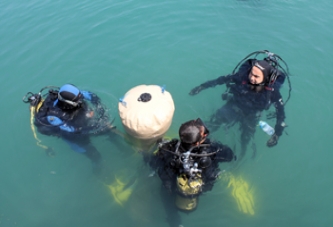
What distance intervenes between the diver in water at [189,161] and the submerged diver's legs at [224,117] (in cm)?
183

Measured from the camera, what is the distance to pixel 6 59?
7.76 m

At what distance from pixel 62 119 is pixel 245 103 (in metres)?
3.44

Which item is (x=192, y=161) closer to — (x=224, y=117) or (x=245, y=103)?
(x=245, y=103)

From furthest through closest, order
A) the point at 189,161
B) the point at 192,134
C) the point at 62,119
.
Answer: the point at 62,119, the point at 189,161, the point at 192,134

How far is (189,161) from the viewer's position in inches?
135

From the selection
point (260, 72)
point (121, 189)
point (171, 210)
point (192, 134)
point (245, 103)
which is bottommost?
point (171, 210)

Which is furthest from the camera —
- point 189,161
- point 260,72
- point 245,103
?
point 245,103

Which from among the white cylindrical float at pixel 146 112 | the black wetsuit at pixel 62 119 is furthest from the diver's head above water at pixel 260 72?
the black wetsuit at pixel 62 119

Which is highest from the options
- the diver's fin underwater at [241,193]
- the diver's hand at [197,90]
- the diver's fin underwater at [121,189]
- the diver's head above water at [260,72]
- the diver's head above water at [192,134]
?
the diver's head above water at [192,134]

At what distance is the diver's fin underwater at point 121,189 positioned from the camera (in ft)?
16.5

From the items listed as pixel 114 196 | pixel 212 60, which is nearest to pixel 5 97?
pixel 114 196

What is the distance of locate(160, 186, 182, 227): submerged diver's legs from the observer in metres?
4.75

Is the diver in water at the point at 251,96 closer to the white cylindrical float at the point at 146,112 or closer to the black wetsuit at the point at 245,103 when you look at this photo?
the black wetsuit at the point at 245,103

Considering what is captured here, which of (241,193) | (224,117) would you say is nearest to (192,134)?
(241,193)
